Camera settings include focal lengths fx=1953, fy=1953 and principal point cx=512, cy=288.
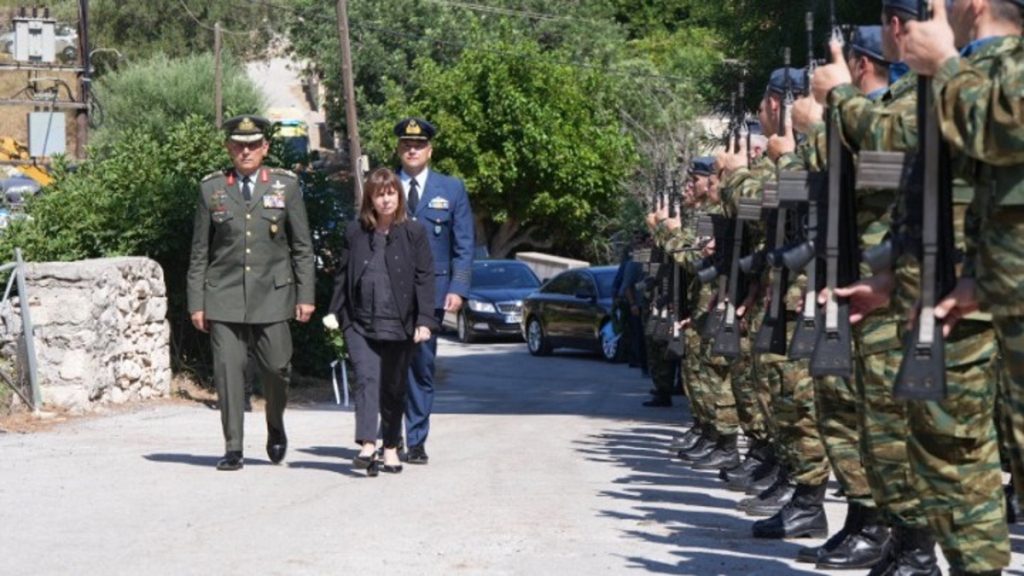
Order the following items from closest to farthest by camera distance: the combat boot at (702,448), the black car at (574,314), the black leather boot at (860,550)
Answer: the black leather boot at (860,550) → the combat boot at (702,448) → the black car at (574,314)

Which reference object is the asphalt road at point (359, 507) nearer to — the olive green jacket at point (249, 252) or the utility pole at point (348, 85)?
the olive green jacket at point (249, 252)

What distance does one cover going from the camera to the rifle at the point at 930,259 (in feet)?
18.8

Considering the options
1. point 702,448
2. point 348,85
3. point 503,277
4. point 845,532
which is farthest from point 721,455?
point 348,85

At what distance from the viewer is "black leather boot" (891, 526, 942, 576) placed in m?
7.10

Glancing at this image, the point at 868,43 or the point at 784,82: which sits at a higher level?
the point at 868,43

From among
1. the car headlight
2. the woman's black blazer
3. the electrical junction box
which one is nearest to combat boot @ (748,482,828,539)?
the woman's black blazer

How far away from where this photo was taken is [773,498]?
387 inches

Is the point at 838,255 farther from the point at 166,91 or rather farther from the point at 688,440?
the point at 166,91

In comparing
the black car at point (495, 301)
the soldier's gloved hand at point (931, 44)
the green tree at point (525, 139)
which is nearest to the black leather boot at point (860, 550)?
the soldier's gloved hand at point (931, 44)

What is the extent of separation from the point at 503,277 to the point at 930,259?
102ft

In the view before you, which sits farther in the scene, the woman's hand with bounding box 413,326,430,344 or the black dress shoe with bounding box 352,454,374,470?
the woman's hand with bounding box 413,326,430,344

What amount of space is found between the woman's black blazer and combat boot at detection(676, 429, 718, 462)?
7.01 feet

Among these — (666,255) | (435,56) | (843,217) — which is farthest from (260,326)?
(435,56)

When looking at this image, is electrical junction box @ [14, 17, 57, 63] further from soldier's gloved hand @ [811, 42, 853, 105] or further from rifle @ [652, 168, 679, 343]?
soldier's gloved hand @ [811, 42, 853, 105]
